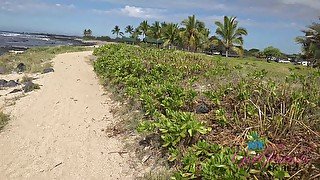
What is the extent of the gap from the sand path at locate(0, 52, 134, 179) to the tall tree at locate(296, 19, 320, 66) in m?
22.1

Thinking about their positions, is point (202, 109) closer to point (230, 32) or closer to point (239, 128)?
point (239, 128)

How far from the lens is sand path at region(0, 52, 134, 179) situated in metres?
5.73

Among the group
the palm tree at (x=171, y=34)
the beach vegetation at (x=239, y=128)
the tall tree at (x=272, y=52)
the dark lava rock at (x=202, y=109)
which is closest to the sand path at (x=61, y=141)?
the beach vegetation at (x=239, y=128)

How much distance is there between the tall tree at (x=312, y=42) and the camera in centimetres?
2793

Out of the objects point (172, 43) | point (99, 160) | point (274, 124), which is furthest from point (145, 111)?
point (172, 43)

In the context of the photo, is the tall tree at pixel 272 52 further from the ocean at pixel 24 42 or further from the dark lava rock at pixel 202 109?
the dark lava rock at pixel 202 109

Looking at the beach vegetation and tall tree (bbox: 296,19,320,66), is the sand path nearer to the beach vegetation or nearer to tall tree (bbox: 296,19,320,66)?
the beach vegetation

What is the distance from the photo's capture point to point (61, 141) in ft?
23.3

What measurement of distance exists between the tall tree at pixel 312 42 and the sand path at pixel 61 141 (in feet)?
72.5

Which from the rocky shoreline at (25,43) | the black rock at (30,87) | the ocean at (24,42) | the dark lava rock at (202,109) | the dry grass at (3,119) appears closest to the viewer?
the dark lava rock at (202,109)

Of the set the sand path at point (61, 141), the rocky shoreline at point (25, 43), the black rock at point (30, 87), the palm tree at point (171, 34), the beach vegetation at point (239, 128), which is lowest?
the sand path at point (61, 141)

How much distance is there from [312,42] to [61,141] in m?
28.8

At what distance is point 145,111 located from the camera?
25.9 feet

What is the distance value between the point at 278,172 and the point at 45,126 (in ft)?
19.6
